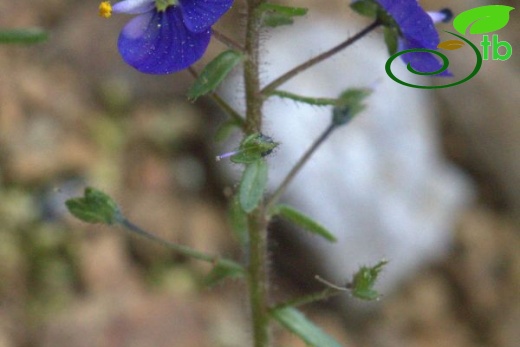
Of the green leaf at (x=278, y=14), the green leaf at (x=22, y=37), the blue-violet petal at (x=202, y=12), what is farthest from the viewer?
the green leaf at (x=22, y=37)

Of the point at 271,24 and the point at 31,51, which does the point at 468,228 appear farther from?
the point at 271,24

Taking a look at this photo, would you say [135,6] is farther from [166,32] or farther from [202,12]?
[202,12]

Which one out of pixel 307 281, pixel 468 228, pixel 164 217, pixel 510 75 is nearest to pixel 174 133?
pixel 164 217

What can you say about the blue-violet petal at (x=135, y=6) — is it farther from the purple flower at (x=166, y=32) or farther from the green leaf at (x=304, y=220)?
the green leaf at (x=304, y=220)

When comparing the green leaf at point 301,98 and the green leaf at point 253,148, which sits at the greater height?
the green leaf at point 253,148

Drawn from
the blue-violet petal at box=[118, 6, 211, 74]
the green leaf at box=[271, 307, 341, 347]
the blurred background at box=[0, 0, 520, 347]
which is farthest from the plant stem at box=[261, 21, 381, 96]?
the blurred background at box=[0, 0, 520, 347]

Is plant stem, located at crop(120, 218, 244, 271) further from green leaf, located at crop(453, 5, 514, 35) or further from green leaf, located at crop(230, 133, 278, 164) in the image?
green leaf, located at crop(453, 5, 514, 35)

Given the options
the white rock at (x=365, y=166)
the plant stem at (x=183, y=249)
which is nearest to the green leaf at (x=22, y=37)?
the plant stem at (x=183, y=249)
